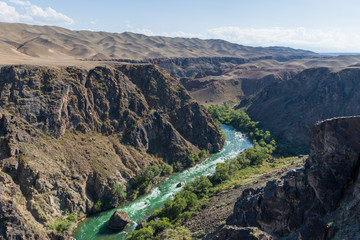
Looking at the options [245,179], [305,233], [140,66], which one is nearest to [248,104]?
[140,66]

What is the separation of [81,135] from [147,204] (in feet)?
104

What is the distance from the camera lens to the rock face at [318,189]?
2931 centimetres

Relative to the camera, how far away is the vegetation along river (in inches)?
2408

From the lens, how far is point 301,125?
131875mm

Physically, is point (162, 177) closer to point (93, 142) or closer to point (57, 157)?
point (93, 142)

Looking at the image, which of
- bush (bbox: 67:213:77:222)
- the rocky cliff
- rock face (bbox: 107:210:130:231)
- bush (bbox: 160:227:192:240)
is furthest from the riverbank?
bush (bbox: 67:213:77:222)

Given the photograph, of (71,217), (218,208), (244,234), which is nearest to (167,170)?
(218,208)

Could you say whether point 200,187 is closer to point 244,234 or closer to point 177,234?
point 177,234

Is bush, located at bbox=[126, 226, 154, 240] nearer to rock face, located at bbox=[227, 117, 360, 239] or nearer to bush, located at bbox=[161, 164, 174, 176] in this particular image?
rock face, located at bbox=[227, 117, 360, 239]

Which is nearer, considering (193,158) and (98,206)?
(98,206)

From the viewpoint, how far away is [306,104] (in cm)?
14325

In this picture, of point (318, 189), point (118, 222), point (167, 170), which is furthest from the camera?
point (167, 170)

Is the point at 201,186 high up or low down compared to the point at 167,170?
up

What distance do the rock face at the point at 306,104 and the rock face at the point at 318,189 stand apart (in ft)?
305
